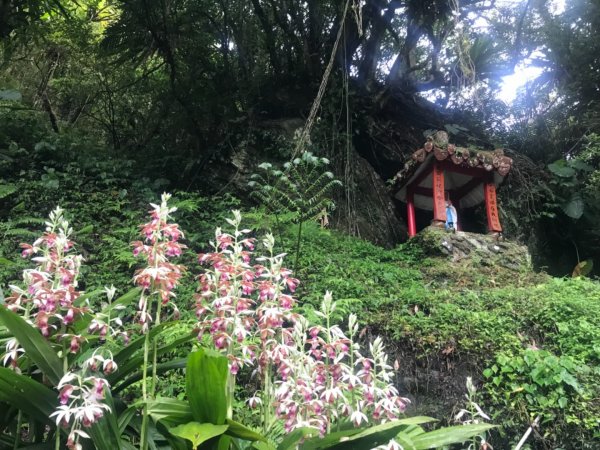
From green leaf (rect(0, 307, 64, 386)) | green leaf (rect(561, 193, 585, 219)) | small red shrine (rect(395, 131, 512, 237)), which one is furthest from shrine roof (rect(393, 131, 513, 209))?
green leaf (rect(0, 307, 64, 386))

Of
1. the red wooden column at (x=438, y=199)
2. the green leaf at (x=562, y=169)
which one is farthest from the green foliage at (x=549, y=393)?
the green leaf at (x=562, y=169)

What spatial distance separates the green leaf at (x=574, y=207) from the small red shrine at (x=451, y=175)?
1.66 m

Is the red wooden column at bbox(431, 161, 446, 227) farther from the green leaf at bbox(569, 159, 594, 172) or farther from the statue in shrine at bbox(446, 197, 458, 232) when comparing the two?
the green leaf at bbox(569, 159, 594, 172)

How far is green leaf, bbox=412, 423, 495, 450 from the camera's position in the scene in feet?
5.13

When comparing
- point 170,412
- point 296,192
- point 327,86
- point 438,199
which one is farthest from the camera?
point 327,86

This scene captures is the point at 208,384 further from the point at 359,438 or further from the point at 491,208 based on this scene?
the point at 491,208

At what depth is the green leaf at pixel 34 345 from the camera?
1.34m

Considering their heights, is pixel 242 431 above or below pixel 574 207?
below

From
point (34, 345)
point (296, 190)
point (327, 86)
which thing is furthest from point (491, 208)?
point (34, 345)

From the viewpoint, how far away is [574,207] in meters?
7.40

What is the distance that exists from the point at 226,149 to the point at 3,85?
Answer: 412cm

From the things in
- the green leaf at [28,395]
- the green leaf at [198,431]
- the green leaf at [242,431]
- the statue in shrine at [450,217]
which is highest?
the statue in shrine at [450,217]

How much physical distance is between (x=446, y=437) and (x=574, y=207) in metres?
7.00

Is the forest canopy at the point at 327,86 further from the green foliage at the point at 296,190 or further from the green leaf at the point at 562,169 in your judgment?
the green foliage at the point at 296,190
